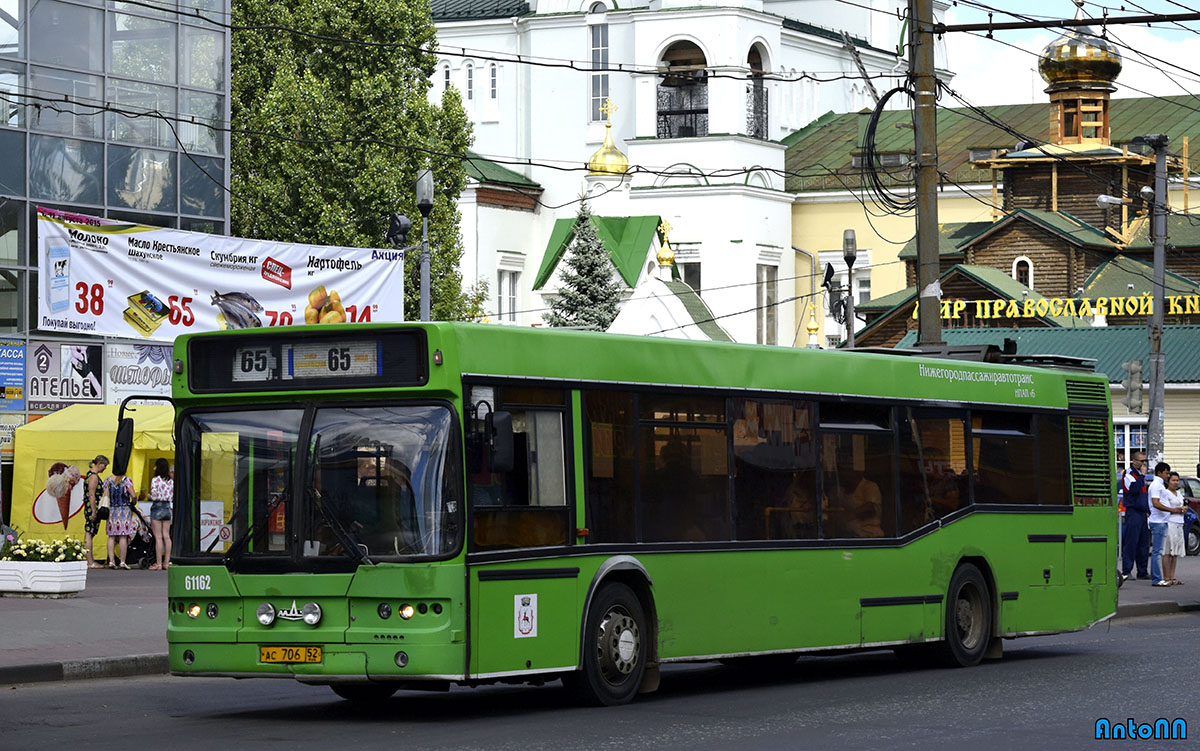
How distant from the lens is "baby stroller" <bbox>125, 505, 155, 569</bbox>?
31125mm

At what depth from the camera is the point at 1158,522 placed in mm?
29578

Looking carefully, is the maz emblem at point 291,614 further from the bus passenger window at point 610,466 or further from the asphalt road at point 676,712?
the bus passenger window at point 610,466

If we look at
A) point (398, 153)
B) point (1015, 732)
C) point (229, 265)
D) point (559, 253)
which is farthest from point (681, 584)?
point (559, 253)

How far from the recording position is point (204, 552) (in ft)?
44.7

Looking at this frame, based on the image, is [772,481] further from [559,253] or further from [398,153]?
[559,253]

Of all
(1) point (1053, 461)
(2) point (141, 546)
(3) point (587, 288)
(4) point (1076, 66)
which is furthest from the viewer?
(3) point (587, 288)

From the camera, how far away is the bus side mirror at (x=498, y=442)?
1295cm

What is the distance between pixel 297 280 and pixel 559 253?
5288 cm

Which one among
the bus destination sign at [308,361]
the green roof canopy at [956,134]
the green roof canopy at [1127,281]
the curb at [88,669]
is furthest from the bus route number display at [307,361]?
the green roof canopy at [956,134]

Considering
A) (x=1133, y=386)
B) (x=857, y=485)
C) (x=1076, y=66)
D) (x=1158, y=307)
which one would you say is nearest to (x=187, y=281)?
(x=857, y=485)

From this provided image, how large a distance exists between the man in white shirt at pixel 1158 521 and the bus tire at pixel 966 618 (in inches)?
456

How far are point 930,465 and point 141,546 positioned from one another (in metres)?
17.2

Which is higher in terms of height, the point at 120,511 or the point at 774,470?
the point at 774,470

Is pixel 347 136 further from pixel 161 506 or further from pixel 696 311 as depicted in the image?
pixel 161 506
